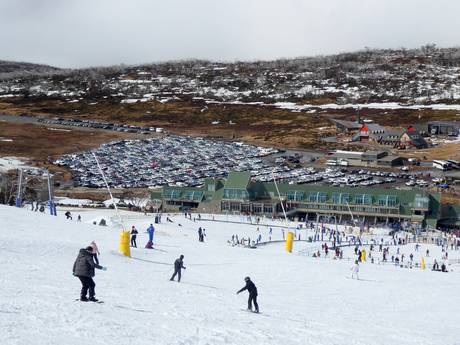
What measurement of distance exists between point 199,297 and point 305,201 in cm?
6037

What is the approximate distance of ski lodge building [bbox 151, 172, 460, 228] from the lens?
75.7m

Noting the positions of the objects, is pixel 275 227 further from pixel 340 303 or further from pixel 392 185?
pixel 392 185

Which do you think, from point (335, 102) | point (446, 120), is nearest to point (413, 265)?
point (446, 120)

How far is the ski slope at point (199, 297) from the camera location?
1354cm

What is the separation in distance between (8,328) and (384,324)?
12.0 meters

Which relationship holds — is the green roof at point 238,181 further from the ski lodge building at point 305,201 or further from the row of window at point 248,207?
the row of window at point 248,207

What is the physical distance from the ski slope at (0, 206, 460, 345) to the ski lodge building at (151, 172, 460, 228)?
3925cm

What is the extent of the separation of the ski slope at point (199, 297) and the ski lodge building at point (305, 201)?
3925 centimetres

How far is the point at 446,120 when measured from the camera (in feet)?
518

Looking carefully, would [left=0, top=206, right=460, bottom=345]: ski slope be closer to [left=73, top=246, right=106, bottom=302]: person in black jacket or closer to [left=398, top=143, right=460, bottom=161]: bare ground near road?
[left=73, top=246, right=106, bottom=302]: person in black jacket

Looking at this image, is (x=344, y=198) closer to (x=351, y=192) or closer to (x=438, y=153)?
(x=351, y=192)

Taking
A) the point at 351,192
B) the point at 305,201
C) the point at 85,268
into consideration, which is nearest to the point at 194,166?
the point at 305,201

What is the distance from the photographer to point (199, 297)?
1944 cm

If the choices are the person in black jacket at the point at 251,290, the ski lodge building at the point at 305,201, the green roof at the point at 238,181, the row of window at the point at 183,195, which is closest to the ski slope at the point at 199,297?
the person in black jacket at the point at 251,290
